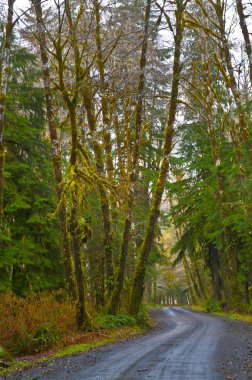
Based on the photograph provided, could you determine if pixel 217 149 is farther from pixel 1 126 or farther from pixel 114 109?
pixel 1 126

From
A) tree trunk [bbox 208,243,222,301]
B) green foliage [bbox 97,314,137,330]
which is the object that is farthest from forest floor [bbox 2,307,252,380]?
tree trunk [bbox 208,243,222,301]

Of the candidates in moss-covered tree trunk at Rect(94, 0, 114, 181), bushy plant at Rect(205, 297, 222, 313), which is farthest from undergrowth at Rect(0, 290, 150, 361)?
bushy plant at Rect(205, 297, 222, 313)

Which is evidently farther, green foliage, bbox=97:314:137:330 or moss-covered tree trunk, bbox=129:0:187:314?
moss-covered tree trunk, bbox=129:0:187:314

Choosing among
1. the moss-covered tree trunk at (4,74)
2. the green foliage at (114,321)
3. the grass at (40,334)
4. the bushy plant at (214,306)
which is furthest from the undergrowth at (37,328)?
the bushy plant at (214,306)

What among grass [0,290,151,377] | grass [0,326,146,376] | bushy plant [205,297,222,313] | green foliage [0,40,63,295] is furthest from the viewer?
bushy plant [205,297,222,313]

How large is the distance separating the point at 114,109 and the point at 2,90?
10.3 meters

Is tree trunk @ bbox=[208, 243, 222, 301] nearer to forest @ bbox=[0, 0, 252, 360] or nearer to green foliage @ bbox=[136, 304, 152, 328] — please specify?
forest @ bbox=[0, 0, 252, 360]

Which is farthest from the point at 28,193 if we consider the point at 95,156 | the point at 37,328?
the point at 37,328

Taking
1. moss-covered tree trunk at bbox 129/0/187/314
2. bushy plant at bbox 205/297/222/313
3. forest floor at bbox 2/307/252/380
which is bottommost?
bushy plant at bbox 205/297/222/313

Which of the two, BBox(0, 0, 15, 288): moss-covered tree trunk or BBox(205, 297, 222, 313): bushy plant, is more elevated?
BBox(0, 0, 15, 288): moss-covered tree trunk

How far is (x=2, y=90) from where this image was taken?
11.4 meters

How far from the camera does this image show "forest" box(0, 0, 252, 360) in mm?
11812

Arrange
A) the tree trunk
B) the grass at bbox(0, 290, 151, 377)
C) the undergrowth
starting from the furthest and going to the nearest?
the tree trunk < the undergrowth < the grass at bbox(0, 290, 151, 377)

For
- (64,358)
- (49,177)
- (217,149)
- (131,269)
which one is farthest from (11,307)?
(217,149)
